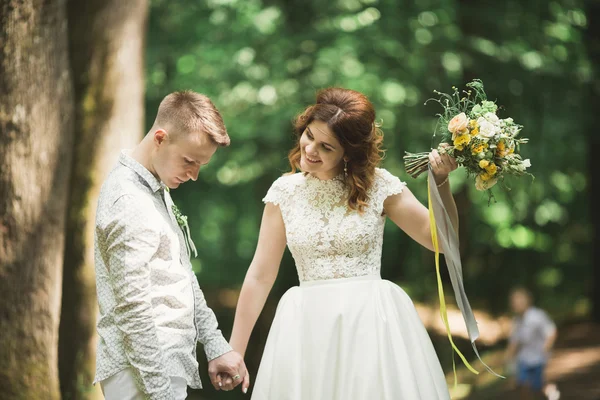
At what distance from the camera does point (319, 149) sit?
354 centimetres

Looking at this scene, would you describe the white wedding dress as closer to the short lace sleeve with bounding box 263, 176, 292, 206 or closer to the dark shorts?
the short lace sleeve with bounding box 263, 176, 292, 206

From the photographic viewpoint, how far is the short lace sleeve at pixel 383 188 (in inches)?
143

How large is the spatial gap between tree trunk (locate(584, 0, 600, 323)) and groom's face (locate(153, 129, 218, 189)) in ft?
25.7

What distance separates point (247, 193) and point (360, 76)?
3264mm

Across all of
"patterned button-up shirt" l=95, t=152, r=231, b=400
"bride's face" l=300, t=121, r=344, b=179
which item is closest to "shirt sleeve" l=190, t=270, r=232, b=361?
"patterned button-up shirt" l=95, t=152, r=231, b=400

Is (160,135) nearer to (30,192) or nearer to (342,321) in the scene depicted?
(342,321)

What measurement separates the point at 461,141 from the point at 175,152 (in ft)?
3.98

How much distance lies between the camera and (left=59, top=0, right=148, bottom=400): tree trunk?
5.49 m

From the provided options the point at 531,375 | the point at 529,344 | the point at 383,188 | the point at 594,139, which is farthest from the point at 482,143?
the point at 594,139

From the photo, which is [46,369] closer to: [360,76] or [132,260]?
[132,260]

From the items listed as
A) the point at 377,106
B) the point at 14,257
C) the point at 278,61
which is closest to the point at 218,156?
the point at 278,61

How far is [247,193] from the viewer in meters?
11.3

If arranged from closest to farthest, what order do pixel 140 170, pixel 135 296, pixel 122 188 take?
pixel 135 296 → pixel 122 188 → pixel 140 170

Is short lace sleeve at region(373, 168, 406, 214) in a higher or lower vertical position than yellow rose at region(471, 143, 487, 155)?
lower
